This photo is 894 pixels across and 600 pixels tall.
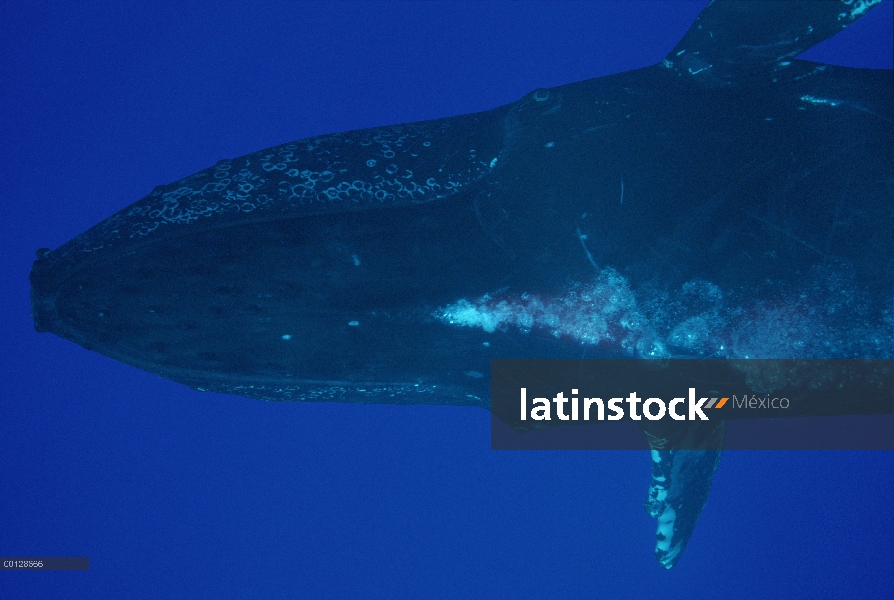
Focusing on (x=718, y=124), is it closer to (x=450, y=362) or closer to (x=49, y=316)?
(x=450, y=362)

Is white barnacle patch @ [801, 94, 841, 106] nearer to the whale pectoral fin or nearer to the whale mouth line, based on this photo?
the whale mouth line

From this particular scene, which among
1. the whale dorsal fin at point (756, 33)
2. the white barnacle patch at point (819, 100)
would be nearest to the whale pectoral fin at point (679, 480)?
the white barnacle patch at point (819, 100)

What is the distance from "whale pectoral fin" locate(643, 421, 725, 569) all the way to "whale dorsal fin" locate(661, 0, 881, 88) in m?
2.28

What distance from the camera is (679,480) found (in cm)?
461

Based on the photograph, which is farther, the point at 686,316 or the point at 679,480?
the point at 679,480

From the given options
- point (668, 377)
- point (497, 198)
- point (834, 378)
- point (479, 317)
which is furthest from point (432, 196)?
point (834, 378)

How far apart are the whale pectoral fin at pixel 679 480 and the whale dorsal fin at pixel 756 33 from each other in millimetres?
2280

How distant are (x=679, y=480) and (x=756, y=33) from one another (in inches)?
118

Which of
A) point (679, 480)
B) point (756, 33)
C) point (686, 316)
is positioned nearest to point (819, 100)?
point (756, 33)

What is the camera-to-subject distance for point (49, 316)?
11.6 ft

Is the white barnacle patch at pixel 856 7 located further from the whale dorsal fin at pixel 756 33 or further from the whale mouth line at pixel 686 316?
the whale mouth line at pixel 686 316

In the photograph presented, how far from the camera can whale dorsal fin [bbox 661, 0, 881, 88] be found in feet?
12.8

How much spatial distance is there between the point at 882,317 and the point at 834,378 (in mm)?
423

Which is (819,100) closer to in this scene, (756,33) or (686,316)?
(756,33)
